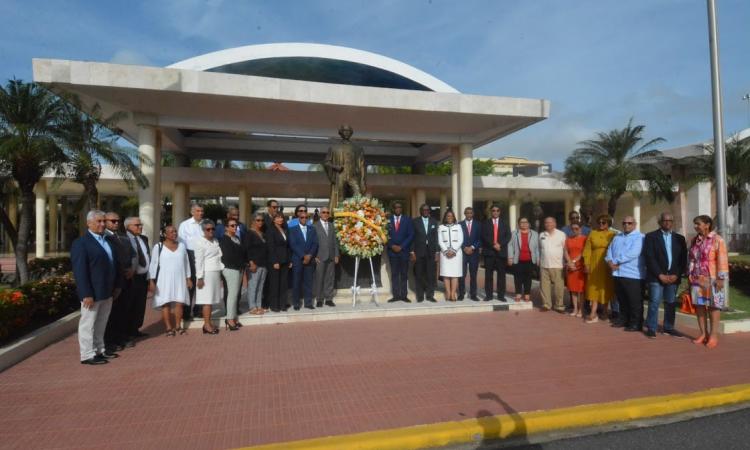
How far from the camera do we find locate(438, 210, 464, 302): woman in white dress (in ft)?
28.8

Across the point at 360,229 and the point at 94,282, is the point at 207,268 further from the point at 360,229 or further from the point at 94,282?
the point at 360,229

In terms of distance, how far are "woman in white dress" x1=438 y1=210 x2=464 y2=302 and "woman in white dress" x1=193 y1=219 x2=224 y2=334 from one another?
4.10 m

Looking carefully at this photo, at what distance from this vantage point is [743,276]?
34.6 feet

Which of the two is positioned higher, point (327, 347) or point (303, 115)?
point (303, 115)

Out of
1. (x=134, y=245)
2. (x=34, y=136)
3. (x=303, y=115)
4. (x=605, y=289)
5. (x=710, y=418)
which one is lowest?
(x=710, y=418)

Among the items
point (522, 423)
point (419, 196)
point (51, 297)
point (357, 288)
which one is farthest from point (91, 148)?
point (419, 196)

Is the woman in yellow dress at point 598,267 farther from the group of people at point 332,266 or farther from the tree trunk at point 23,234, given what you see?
the tree trunk at point 23,234

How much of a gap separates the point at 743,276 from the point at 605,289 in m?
5.58

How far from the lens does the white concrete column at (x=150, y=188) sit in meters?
13.0

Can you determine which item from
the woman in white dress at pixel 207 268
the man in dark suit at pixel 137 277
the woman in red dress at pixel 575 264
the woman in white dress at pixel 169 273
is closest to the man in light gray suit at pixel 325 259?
the woman in white dress at pixel 207 268

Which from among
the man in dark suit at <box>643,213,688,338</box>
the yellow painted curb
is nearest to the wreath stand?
the man in dark suit at <box>643,213,688,338</box>

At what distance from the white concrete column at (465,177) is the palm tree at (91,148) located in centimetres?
1031

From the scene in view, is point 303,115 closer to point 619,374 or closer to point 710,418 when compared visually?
point 619,374

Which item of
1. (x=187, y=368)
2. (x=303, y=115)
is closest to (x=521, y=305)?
(x=187, y=368)
